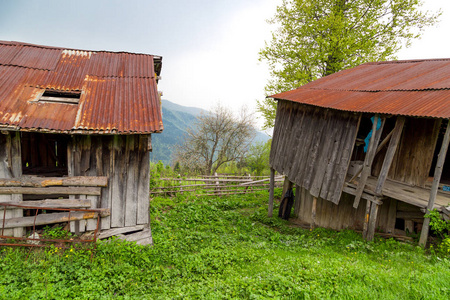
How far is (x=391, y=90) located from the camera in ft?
28.0

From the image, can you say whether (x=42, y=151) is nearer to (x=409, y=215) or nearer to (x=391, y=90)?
(x=391, y=90)

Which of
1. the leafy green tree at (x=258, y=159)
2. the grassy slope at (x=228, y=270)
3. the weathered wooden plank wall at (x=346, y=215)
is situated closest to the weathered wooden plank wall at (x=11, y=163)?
the grassy slope at (x=228, y=270)

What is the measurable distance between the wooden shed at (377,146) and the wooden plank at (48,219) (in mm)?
7313

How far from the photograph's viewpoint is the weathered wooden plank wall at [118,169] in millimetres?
7039

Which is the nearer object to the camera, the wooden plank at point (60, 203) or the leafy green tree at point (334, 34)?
the wooden plank at point (60, 203)

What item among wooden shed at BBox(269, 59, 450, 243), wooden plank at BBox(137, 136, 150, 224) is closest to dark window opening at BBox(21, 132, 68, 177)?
wooden plank at BBox(137, 136, 150, 224)

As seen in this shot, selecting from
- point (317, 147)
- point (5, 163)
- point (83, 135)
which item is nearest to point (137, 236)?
point (83, 135)

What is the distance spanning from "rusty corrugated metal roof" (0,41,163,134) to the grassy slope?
10.2ft

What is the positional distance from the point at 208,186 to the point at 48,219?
1226 centimetres

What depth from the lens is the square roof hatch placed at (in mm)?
7242

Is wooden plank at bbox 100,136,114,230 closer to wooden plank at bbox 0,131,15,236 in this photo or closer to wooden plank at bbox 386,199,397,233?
wooden plank at bbox 0,131,15,236

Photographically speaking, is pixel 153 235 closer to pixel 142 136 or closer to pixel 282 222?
pixel 142 136

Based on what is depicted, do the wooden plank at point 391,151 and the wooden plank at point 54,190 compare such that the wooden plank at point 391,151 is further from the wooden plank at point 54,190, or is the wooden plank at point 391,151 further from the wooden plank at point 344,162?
the wooden plank at point 54,190

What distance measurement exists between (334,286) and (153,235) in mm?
5515
